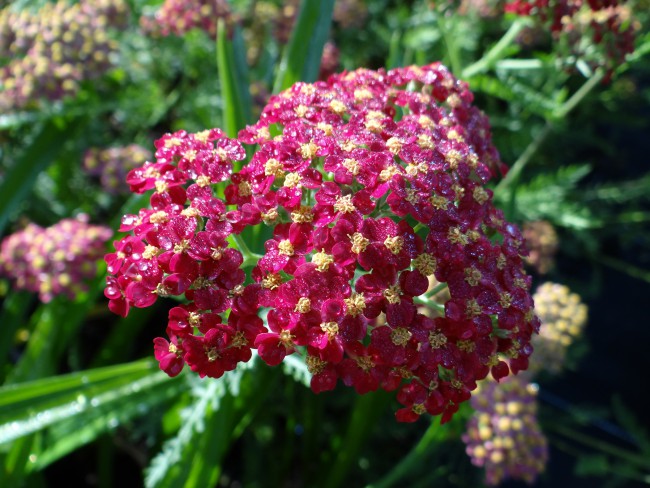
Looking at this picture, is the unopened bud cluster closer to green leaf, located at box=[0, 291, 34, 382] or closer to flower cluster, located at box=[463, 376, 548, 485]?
flower cluster, located at box=[463, 376, 548, 485]

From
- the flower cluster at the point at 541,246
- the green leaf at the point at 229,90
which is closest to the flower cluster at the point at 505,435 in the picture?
the flower cluster at the point at 541,246

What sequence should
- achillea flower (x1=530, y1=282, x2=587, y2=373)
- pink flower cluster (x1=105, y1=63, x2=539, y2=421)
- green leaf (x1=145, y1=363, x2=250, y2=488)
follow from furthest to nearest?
achillea flower (x1=530, y1=282, x2=587, y2=373)
green leaf (x1=145, y1=363, x2=250, y2=488)
pink flower cluster (x1=105, y1=63, x2=539, y2=421)

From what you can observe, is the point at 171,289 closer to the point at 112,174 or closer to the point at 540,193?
the point at 112,174

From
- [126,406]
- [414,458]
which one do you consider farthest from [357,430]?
[126,406]

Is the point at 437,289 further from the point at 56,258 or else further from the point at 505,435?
the point at 56,258

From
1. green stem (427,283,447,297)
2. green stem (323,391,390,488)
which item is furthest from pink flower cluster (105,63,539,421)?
green stem (323,391,390,488)

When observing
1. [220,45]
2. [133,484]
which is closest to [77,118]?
[220,45]

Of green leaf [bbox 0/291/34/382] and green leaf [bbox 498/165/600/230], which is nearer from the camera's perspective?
green leaf [bbox 0/291/34/382]
